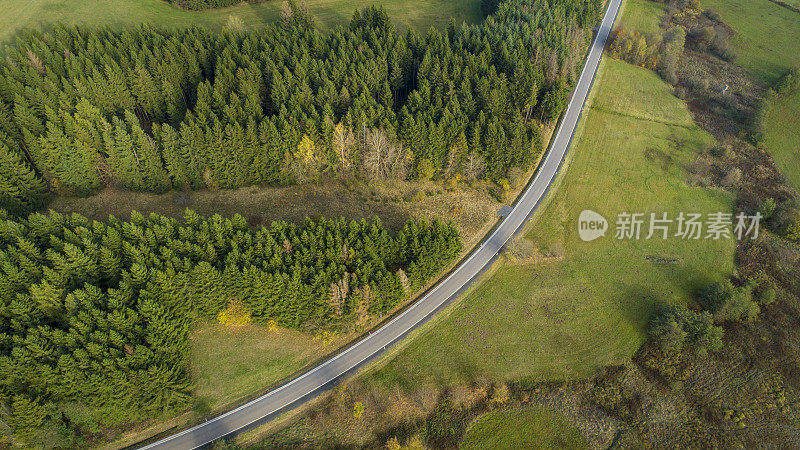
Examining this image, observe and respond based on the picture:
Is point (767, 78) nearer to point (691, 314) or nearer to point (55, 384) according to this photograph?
point (691, 314)

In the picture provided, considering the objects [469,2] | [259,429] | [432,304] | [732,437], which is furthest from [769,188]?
[259,429]

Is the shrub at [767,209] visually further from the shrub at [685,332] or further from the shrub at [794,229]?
the shrub at [685,332]

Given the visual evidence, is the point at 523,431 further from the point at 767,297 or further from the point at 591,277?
the point at 767,297

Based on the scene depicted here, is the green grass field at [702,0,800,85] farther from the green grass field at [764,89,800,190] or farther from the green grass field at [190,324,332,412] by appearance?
the green grass field at [190,324,332,412]

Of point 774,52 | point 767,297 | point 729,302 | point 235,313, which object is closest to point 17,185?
point 235,313

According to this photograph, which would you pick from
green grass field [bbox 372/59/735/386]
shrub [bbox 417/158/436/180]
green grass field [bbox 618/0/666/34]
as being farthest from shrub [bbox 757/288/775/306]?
green grass field [bbox 618/0/666/34]
